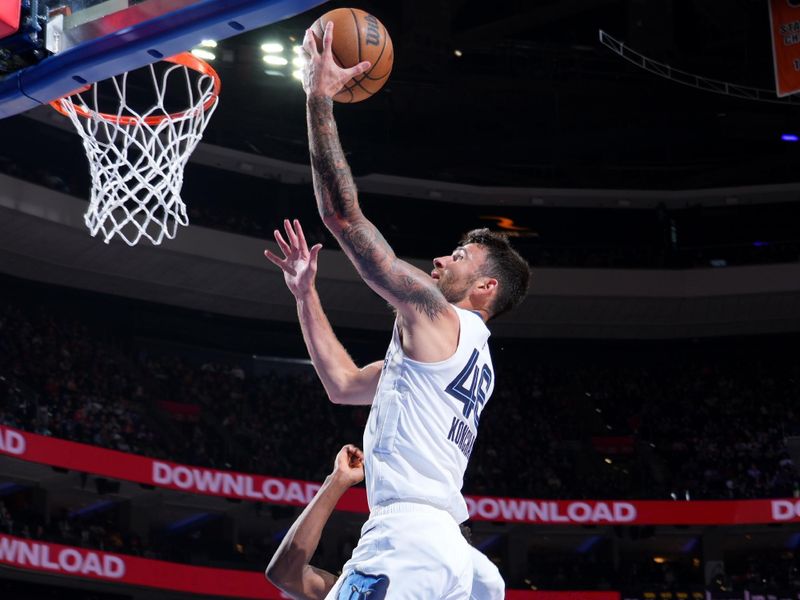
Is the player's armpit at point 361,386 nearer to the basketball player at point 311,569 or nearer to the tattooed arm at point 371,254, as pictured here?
the basketball player at point 311,569

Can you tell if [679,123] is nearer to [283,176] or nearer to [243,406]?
[283,176]

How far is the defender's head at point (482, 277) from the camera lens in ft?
12.1

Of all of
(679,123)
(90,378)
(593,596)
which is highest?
(679,123)

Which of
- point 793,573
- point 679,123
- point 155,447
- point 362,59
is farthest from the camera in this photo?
point 679,123

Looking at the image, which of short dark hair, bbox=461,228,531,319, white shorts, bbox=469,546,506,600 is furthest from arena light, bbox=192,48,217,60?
white shorts, bbox=469,546,506,600

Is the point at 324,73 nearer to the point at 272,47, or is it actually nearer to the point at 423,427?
the point at 423,427

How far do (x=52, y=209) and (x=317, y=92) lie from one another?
625 inches

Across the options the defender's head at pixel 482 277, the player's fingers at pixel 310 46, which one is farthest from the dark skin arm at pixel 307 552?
the player's fingers at pixel 310 46

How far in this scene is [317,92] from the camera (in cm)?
352

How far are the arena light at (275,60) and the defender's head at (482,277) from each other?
16302mm

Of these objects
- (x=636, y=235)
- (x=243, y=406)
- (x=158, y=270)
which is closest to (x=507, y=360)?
(x=636, y=235)

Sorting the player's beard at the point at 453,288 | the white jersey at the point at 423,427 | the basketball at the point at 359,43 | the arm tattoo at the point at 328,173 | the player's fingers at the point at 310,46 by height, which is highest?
the basketball at the point at 359,43

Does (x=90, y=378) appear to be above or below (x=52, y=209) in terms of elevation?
below

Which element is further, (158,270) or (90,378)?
(158,270)
